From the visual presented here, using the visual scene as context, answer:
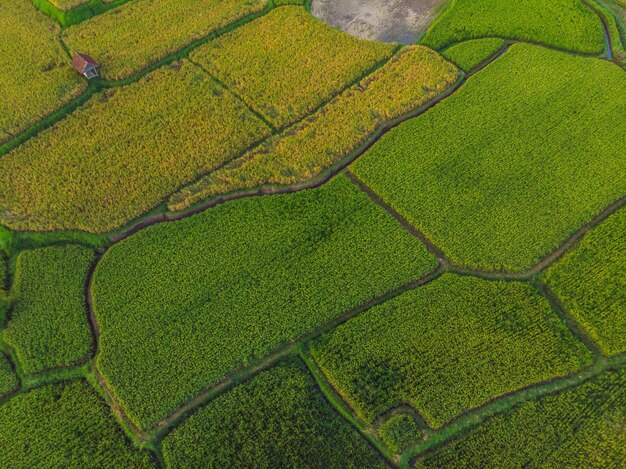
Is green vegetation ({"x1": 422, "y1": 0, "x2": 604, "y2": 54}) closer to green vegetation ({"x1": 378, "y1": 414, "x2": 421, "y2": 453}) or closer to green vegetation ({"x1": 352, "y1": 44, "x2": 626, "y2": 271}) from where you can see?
green vegetation ({"x1": 352, "y1": 44, "x2": 626, "y2": 271})

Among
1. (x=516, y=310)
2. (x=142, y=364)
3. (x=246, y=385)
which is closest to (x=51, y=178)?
(x=142, y=364)

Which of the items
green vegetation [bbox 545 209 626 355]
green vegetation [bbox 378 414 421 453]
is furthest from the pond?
green vegetation [bbox 378 414 421 453]

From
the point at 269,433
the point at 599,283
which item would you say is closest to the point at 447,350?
the point at 599,283

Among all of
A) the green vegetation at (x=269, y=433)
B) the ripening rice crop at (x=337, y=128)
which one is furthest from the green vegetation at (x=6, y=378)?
the ripening rice crop at (x=337, y=128)

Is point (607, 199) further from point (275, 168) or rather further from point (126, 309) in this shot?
point (126, 309)

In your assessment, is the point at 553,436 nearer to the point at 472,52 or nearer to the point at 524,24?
the point at 472,52
